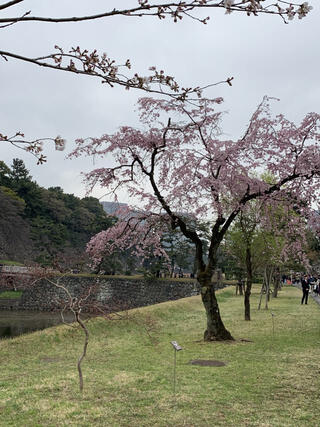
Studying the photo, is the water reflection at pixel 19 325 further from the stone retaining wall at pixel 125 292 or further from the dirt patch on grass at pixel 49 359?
the stone retaining wall at pixel 125 292

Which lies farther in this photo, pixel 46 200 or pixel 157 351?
pixel 46 200

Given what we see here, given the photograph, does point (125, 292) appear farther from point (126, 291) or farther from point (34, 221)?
point (34, 221)

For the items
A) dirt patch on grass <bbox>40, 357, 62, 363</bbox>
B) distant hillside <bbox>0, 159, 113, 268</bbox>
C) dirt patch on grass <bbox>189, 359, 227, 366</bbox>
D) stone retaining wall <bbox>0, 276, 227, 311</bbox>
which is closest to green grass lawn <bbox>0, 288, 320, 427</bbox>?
dirt patch on grass <bbox>40, 357, 62, 363</bbox>

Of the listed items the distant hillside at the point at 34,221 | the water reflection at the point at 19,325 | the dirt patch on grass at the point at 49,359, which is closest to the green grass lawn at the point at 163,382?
the dirt patch on grass at the point at 49,359

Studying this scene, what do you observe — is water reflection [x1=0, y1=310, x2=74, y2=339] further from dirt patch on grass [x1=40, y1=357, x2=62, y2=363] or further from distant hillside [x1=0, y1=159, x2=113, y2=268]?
distant hillside [x1=0, y1=159, x2=113, y2=268]

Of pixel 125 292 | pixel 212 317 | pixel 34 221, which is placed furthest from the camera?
pixel 34 221

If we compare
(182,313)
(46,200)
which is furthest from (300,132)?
(46,200)

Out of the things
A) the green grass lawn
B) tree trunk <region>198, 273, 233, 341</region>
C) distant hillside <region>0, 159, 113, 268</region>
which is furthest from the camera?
distant hillside <region>0, 159, 113, 268</region>

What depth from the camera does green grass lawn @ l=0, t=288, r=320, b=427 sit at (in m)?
5.61

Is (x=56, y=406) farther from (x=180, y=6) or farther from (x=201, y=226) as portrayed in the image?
(x=201, y=226)

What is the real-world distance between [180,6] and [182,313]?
2124 centimetres

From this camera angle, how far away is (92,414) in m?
5.65

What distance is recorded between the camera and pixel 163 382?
7.61 meters

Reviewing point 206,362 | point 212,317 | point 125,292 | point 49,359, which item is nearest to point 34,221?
point 125,292
